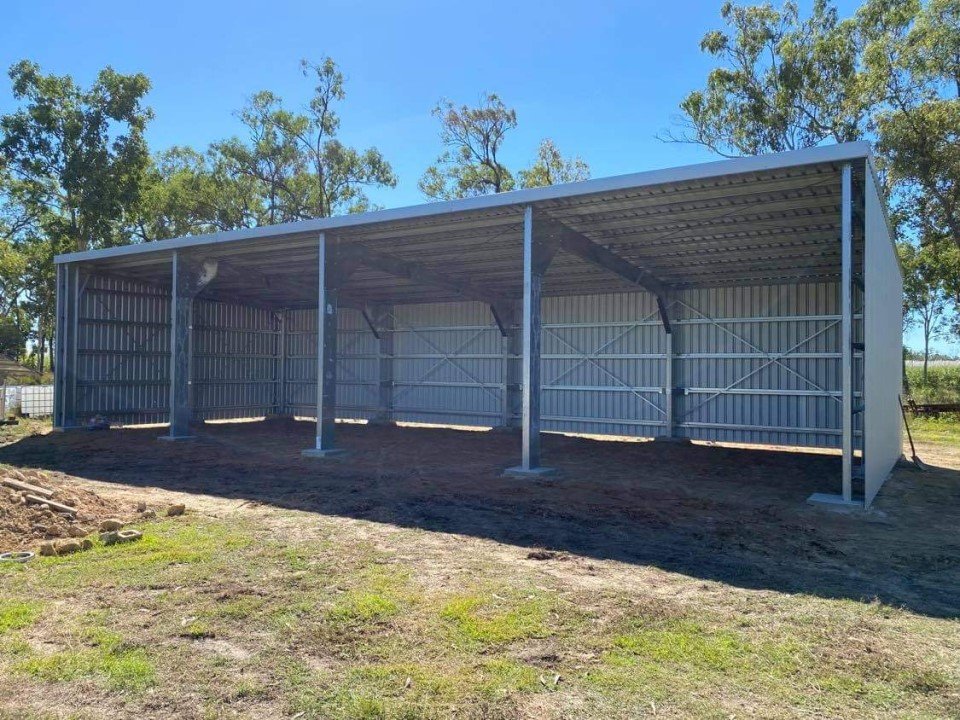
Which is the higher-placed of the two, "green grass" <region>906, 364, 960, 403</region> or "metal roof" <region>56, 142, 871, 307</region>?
"metal roof" <region>56, 142, 871, 307</region>

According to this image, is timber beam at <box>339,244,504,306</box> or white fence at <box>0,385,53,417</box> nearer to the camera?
timber beam at <box>339,244,504,306</box>

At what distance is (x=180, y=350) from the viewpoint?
15570 millimetres

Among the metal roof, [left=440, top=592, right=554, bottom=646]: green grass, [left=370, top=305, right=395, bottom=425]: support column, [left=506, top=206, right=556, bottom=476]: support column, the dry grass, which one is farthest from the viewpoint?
[left=370, top=305, right=395, bottom=425]: support column

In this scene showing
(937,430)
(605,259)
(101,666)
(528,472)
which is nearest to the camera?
(101,666)

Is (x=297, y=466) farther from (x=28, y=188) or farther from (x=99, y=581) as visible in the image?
(x=28, y=188)

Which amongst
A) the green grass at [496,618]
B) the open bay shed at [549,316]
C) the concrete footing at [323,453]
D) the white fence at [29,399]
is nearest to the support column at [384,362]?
the open bay shed at [549,316]

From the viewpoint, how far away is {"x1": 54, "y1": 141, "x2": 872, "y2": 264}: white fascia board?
813cm

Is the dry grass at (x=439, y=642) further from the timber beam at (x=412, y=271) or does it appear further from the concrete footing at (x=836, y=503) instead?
the timber beam at (x=412, y=271)

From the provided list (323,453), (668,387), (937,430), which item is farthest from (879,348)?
(937,430)

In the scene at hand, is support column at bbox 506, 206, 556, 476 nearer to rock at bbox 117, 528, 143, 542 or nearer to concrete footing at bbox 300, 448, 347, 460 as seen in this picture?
concrete footing at bbox 300, 448, 347, 460

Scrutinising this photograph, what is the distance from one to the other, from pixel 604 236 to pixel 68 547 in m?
9.75

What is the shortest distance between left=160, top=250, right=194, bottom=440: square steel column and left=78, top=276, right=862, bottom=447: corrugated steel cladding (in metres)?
4.09

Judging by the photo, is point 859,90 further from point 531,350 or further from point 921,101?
point 531,350

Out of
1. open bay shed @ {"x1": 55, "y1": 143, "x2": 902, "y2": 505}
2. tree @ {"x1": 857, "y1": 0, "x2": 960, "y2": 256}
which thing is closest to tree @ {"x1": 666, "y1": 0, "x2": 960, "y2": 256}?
tree @ {"x1": 857, "y1": 0, "x2": 960, "y2": 256}
